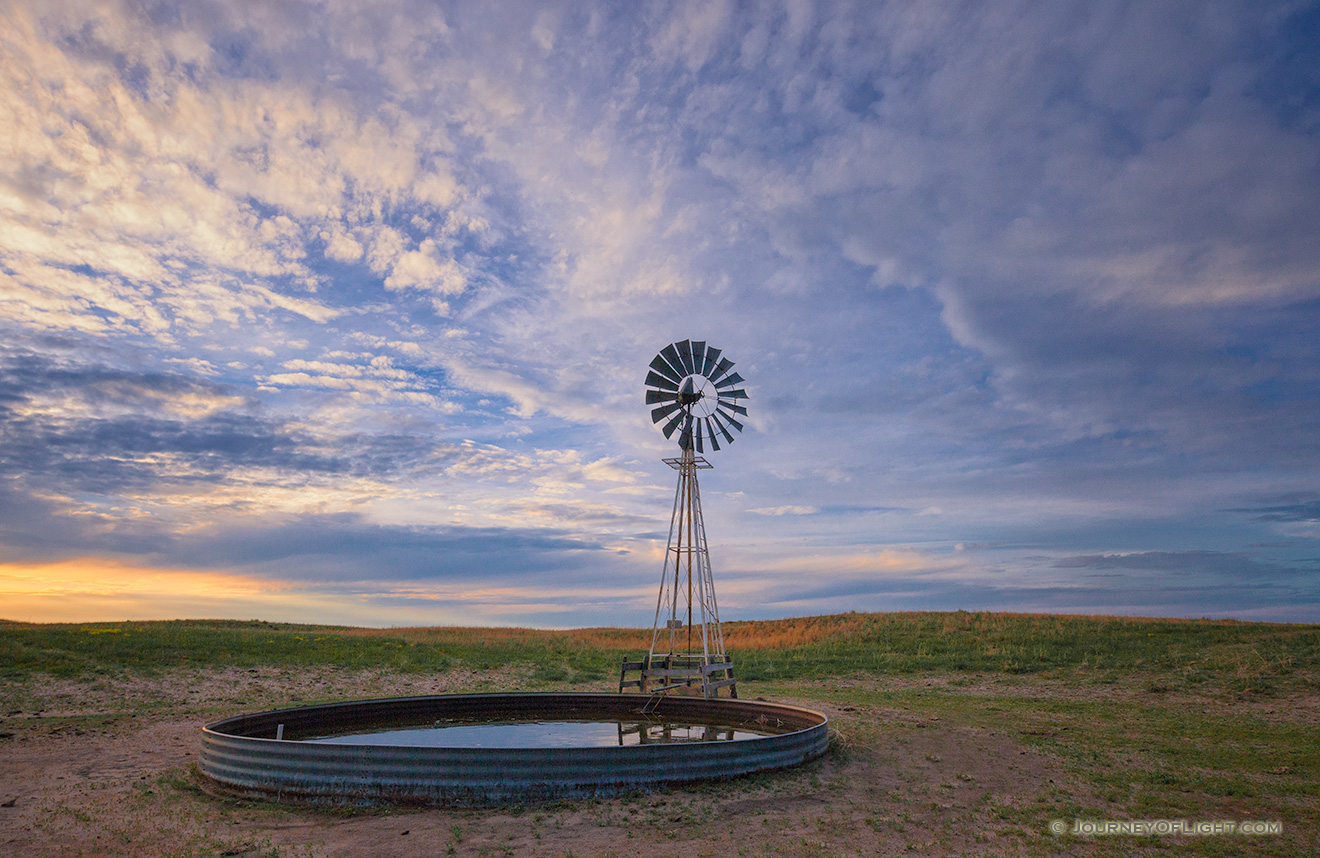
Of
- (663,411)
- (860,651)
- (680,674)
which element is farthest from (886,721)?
(860,651)

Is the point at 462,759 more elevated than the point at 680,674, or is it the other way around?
the point at 680,674

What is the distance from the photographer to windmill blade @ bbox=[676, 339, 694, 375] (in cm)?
1970

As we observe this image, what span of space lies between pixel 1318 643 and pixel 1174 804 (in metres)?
22.9

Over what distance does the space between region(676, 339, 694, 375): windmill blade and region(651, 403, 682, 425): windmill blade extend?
3.30 ft

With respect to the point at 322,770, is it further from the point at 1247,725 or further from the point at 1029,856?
the point at 1247,725

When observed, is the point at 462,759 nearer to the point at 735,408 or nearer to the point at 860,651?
the point at 735,408

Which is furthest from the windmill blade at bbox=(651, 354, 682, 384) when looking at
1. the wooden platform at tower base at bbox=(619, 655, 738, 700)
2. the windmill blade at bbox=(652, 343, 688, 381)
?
the wooden platform at tower base at bbox=(619, 655, 738, 700)

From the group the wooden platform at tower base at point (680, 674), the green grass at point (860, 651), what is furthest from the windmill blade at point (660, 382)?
the green grass at point (860, 651)

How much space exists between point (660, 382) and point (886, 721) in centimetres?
1009

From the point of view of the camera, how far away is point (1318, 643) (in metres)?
26.6

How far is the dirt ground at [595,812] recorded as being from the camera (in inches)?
342

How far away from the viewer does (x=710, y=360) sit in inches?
779

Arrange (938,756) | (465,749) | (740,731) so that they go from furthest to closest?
(740,731), (938,756), (465,749)

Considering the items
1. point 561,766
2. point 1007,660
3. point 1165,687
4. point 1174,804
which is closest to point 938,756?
point 1174,804
